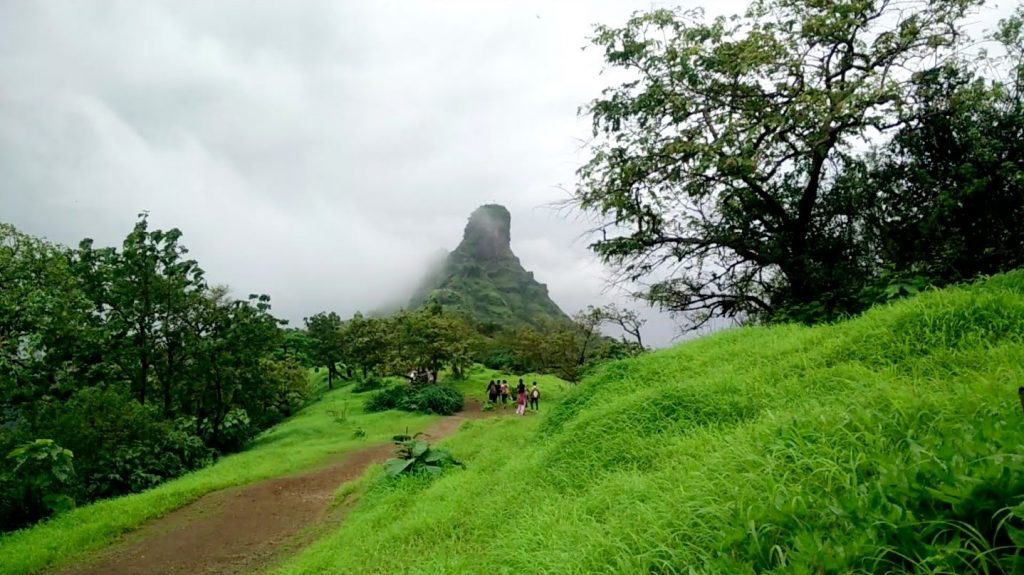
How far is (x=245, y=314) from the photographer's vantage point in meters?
19.9

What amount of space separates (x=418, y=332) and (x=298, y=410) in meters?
9.80

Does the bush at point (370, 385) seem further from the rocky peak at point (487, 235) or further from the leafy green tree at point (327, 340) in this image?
the rocky peak at point (487, 235)

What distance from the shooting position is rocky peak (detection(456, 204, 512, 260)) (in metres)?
136

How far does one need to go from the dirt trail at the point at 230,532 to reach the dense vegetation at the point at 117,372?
9.26 feet

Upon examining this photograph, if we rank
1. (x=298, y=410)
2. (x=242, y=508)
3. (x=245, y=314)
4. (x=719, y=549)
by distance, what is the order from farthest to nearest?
1. (x=298, y=410)
2. (x=245, y=314)
3. (x=242, y=508)
4. (x=719, y=549)

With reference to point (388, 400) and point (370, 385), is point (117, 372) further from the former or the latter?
point (370, 385)

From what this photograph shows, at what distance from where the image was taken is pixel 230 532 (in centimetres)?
882

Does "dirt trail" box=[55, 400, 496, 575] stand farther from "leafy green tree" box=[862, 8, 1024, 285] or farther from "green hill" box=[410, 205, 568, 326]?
"green hill" box=[410, 205, 568, 326]

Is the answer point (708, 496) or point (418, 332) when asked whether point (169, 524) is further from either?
point (418, 332)

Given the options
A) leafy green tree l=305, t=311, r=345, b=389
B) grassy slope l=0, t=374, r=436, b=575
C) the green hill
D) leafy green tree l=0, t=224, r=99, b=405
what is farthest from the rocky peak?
leafy green tree l=0, t=224, r=99, b=405

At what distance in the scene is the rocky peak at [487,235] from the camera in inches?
5374

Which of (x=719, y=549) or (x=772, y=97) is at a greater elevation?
(x=772, y=97)

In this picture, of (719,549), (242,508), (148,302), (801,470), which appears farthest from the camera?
(148,302)

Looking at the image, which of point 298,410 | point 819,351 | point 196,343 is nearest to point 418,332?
point 298,410
